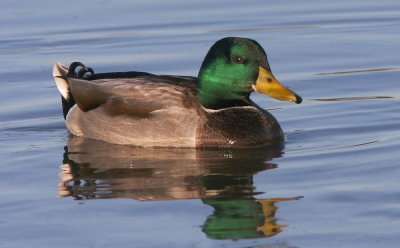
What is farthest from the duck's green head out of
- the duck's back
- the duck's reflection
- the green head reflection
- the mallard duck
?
the green head reflection

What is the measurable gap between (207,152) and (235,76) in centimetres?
81

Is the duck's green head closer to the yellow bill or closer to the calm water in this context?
the yellow bill

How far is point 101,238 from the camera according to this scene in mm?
9125

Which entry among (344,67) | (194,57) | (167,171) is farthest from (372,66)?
(167,171)

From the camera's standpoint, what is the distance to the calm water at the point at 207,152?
9336 millimetres

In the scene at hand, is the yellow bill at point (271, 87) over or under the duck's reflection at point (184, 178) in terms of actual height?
over

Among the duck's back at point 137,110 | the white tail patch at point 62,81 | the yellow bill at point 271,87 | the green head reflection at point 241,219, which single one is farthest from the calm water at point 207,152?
the yellow bill at point 271,87

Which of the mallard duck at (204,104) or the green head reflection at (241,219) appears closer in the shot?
the green head reflection at (241,219)

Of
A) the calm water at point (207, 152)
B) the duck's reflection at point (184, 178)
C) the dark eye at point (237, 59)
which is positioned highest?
the dark eye at point (237, 59)

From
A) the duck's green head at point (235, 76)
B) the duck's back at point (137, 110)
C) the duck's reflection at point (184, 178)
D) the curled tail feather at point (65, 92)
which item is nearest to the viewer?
the duck's reflection at point (184, 178)

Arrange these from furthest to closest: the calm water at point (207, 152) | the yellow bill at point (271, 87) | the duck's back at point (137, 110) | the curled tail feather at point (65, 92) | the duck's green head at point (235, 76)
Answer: the curled tail feather at point (65, 92), the duck's back at point (137, 110), the duck's green head at point (235, 76), the yellow bill at point (271, 87), the calm water at point (207, 152)

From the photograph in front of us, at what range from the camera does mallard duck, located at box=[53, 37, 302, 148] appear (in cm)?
1243

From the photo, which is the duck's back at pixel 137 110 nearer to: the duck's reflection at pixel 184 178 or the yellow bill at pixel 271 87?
the duck's reflection at pixel 184 178

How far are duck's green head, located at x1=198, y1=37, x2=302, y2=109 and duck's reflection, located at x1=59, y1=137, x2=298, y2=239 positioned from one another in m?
0.56
